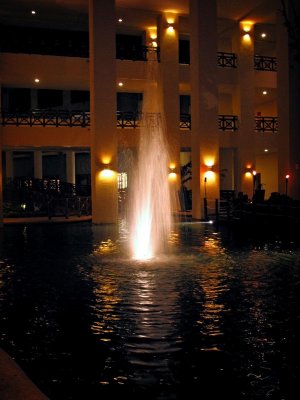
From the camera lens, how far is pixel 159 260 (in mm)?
12570

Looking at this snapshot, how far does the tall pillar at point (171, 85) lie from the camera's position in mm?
28859

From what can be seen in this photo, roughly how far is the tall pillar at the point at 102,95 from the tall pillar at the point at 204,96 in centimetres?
354

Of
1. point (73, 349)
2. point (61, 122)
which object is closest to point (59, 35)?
point (61, 122)

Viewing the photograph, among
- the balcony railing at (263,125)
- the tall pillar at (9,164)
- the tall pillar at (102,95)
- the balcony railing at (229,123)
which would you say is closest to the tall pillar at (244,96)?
the balcony railing at (229,123)

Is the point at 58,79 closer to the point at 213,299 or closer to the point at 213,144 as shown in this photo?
the point at 213,144

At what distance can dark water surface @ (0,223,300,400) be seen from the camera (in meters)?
5.21

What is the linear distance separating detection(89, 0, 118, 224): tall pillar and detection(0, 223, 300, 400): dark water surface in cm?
1051

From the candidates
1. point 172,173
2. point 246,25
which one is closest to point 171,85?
point 172,173

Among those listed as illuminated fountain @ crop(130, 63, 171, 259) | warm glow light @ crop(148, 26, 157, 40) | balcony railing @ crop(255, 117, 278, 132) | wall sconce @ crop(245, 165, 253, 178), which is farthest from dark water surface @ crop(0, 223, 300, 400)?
warm glow light @ crop(148, 26, 157, 40)

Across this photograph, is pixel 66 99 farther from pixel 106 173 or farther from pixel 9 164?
pixel 106 173

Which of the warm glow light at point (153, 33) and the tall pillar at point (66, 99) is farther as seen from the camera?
the tall pillar at point (66, 99)

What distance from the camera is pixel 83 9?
91.1 ft

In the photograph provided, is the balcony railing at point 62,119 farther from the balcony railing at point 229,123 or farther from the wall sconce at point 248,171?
the wall sconce at point 248,171

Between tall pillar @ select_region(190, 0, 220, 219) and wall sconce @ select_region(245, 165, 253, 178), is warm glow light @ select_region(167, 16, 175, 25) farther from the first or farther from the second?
wall sconce @ select_region(245, 165, 253, 178)
